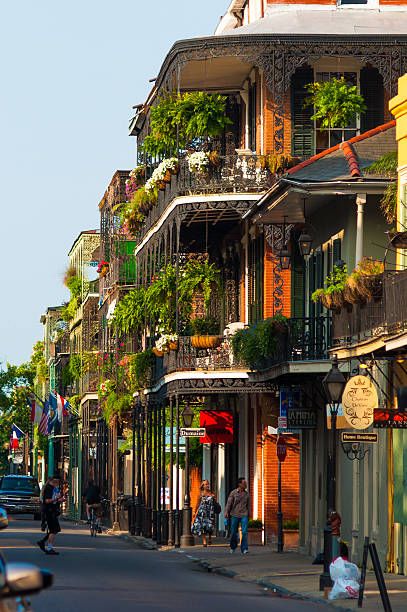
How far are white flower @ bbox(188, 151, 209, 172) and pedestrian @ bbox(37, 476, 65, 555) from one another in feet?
24.6

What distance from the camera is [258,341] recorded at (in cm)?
→ 3562

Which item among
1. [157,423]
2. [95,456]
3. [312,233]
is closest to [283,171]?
[312,233]

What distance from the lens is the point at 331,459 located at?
79.0 feet

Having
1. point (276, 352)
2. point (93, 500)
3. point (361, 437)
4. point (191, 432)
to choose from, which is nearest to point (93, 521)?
point (93, 500)

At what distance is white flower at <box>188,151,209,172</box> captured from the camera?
38.7 m

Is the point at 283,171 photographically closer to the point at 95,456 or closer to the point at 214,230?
the point at 214,230

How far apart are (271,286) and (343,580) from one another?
54.1 ft

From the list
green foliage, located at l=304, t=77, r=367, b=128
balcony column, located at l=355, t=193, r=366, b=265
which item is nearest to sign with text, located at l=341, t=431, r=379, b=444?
balcony column, located at l=355, t=193, r=366, b=265

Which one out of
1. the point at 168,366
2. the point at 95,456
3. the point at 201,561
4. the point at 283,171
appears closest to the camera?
the point at 201,561

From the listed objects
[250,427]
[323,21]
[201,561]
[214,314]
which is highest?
[323,21]

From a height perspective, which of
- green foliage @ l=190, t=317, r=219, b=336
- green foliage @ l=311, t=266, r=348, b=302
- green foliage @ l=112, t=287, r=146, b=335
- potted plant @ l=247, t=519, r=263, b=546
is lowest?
potted plant @ l=247, t=519, r=263, b=546

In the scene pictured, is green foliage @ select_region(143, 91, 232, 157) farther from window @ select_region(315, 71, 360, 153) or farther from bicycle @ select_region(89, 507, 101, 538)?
bicycle @ select_region(89, 507, 101, 538)

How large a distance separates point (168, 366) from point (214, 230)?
4496 millimetres

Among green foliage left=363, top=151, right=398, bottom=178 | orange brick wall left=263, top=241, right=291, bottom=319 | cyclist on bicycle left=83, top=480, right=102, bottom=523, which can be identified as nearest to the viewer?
green foliage left=363, top=151, right=398, bottom=178
